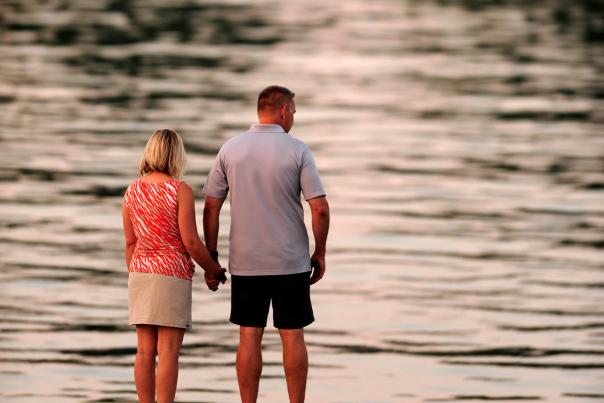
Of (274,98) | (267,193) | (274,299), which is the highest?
(274,98)

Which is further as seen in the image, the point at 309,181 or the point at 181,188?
the point at 309,181

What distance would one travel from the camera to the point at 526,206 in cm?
1884

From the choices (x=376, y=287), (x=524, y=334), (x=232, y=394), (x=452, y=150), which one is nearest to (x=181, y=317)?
(x=232, y=394)

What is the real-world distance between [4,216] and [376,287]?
5057 mm

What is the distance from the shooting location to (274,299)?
29.3 feet

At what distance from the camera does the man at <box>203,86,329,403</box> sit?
28.8 feet

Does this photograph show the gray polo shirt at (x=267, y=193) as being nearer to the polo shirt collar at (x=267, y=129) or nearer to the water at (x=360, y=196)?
the polo shirt collar at (x=267, y=129)

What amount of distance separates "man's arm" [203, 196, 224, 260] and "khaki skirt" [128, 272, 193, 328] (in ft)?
0.86

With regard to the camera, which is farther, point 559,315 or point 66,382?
point 559,315

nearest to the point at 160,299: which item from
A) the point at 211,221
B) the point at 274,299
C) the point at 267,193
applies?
the point at 211,221

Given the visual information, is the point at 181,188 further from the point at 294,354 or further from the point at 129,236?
the point at 294,354

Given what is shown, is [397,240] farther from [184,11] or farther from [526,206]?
[184,11]

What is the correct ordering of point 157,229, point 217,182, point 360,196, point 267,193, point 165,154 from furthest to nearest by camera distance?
point 360,196 < point 217,182 < point 267,193 < point 157,229 < point 165,154

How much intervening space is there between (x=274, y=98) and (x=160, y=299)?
3.82ft
